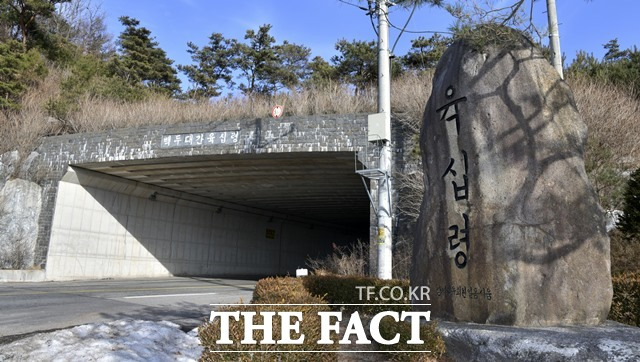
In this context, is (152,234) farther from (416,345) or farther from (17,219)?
(416,345)

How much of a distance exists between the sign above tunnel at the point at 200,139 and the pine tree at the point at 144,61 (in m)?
23.1

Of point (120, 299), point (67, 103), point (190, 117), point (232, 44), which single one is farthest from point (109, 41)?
point (120, 299)

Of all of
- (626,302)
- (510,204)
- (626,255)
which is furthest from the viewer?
(626,255)

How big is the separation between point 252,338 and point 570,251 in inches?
142

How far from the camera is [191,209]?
85.0ft

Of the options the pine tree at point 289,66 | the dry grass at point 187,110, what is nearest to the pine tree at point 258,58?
the pine tree at point 289,66

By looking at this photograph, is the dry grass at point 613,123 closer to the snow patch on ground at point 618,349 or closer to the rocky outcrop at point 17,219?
the snow patch on ground at point 618,349

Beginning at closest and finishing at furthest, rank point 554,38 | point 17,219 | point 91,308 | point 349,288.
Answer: point 349,288 < point 554,38 < point 91,308 < point 17,219

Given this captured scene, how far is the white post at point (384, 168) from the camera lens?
10.8 metres

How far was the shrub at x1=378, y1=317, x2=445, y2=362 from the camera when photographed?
495cm

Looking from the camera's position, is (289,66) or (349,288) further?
(289,66)

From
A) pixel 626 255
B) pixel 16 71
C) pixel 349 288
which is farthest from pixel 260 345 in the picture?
pixel 16 71

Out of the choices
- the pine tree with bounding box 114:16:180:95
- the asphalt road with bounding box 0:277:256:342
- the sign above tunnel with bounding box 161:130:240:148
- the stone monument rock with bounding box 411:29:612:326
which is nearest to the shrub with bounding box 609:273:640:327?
the stone monument rock with bounding box 411:29:612:326

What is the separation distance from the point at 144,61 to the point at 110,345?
39293 millimetres
